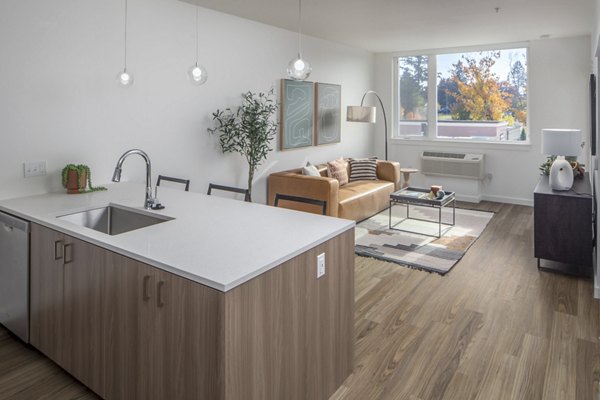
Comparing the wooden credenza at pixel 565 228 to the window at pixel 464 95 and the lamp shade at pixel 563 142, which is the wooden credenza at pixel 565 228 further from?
the window at pixel 464 95

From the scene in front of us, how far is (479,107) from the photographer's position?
702 cm

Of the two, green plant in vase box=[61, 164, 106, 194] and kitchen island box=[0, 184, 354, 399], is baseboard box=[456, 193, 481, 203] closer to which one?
kitchen island box=[0, 184, 354, 399]

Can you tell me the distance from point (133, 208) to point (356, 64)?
5.42 m

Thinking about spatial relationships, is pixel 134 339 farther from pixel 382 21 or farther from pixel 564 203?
pixel 382 21

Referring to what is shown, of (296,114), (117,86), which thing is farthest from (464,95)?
(117,86)

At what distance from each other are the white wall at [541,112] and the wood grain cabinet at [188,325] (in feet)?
18.3

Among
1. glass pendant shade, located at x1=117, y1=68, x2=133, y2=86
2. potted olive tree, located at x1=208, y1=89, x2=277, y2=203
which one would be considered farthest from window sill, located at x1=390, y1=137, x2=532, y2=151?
glass pendant shade, located at x1=117, y1=68, x2=133, y2=86

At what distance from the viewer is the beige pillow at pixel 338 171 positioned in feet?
19.8

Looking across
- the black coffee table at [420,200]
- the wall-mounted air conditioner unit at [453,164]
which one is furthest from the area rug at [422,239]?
the wall-mounted air conditioner unit at [453,164]

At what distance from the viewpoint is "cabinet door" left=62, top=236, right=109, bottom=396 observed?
2014 millimetres

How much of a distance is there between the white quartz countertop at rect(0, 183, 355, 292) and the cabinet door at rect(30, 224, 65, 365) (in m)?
0.09

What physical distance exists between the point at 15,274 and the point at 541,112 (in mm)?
6798

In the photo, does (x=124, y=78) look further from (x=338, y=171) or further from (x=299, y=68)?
(x=338, y=171)

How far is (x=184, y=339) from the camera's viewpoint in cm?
164
